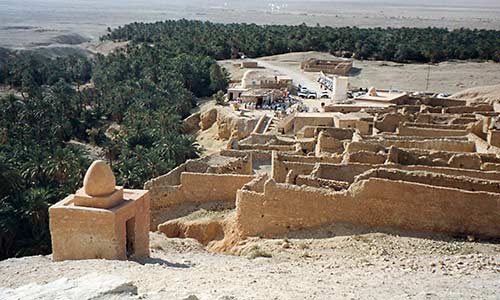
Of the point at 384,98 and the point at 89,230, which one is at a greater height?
the point at 89,230

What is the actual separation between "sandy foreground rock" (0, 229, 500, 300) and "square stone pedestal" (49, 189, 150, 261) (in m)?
0.62

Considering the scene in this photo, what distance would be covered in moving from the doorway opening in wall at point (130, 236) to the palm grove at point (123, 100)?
31.3 feet

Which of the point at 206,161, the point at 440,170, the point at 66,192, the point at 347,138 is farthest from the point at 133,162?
the point at 440,170

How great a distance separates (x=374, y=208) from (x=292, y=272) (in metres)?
4.53

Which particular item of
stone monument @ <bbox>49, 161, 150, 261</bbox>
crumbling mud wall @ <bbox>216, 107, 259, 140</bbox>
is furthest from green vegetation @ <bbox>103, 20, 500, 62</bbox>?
stone monument @ <bbox>49, 161, 150, 261</bbox>

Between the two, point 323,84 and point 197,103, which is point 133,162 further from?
point 323,84

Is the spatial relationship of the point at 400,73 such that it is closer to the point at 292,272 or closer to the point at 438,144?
the point at 438,144

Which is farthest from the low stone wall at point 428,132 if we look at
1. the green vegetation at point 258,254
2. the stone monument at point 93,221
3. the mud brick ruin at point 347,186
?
the stone monument at point 93,221

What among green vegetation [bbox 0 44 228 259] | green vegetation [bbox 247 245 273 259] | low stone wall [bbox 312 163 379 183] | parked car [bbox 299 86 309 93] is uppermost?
low stone wall [bbox 312 163 379 183]

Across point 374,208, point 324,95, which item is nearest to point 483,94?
point 324,95

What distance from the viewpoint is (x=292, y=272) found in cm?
1280

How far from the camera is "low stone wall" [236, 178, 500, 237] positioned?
15594mm

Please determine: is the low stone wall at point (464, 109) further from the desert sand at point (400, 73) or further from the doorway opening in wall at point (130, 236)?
the desert sand at point (400, 73)

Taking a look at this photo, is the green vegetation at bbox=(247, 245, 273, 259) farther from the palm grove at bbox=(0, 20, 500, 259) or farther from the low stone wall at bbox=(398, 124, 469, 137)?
the low stone wall at bbox=(398, 124, 469, 137)
